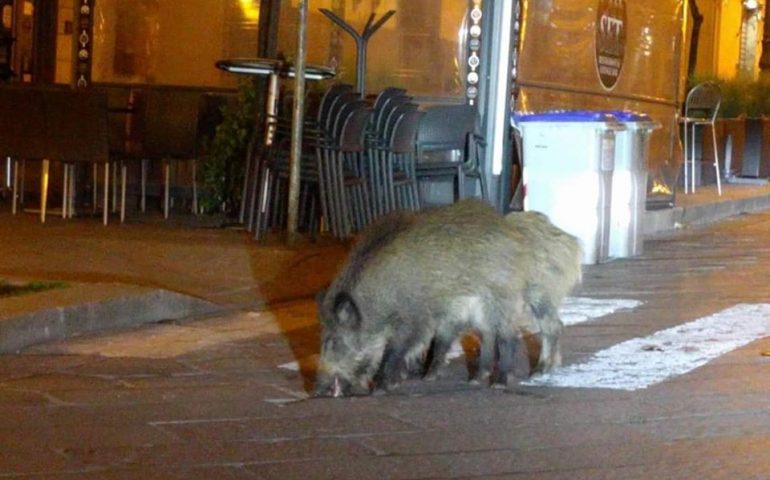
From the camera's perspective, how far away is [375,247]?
687cm

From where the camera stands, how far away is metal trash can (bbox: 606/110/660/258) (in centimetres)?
1245

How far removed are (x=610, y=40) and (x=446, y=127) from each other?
3218mm

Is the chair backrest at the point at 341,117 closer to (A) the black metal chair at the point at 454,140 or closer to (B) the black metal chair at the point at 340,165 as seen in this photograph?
(B) the black metal chair at the point at 340,165

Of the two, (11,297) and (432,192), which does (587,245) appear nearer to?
(432,192)

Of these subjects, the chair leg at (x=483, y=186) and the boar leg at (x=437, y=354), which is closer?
the boar leg at (x=437, y=354)

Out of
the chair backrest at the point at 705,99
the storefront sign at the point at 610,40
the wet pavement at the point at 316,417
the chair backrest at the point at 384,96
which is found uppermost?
the storefront sign at the point at 610,40

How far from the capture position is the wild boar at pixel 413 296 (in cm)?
673

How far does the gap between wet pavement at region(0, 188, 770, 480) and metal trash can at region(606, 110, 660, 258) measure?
3.55 m

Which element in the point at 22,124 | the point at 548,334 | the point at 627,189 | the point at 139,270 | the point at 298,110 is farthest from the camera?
the point at 22,124

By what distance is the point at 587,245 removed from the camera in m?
12.0

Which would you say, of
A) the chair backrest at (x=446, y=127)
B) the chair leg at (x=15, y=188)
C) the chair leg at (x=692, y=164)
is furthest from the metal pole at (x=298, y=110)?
the chair leg at (x=692, y=164)

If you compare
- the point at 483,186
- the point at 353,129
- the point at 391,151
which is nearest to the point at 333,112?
the point at 353,129

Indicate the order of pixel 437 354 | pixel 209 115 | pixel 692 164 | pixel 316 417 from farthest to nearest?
pixel 692 164 → pixel 209 115 → pixel 437 354 → pixel 316 417

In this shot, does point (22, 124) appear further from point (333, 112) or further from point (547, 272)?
point (547, 272)
